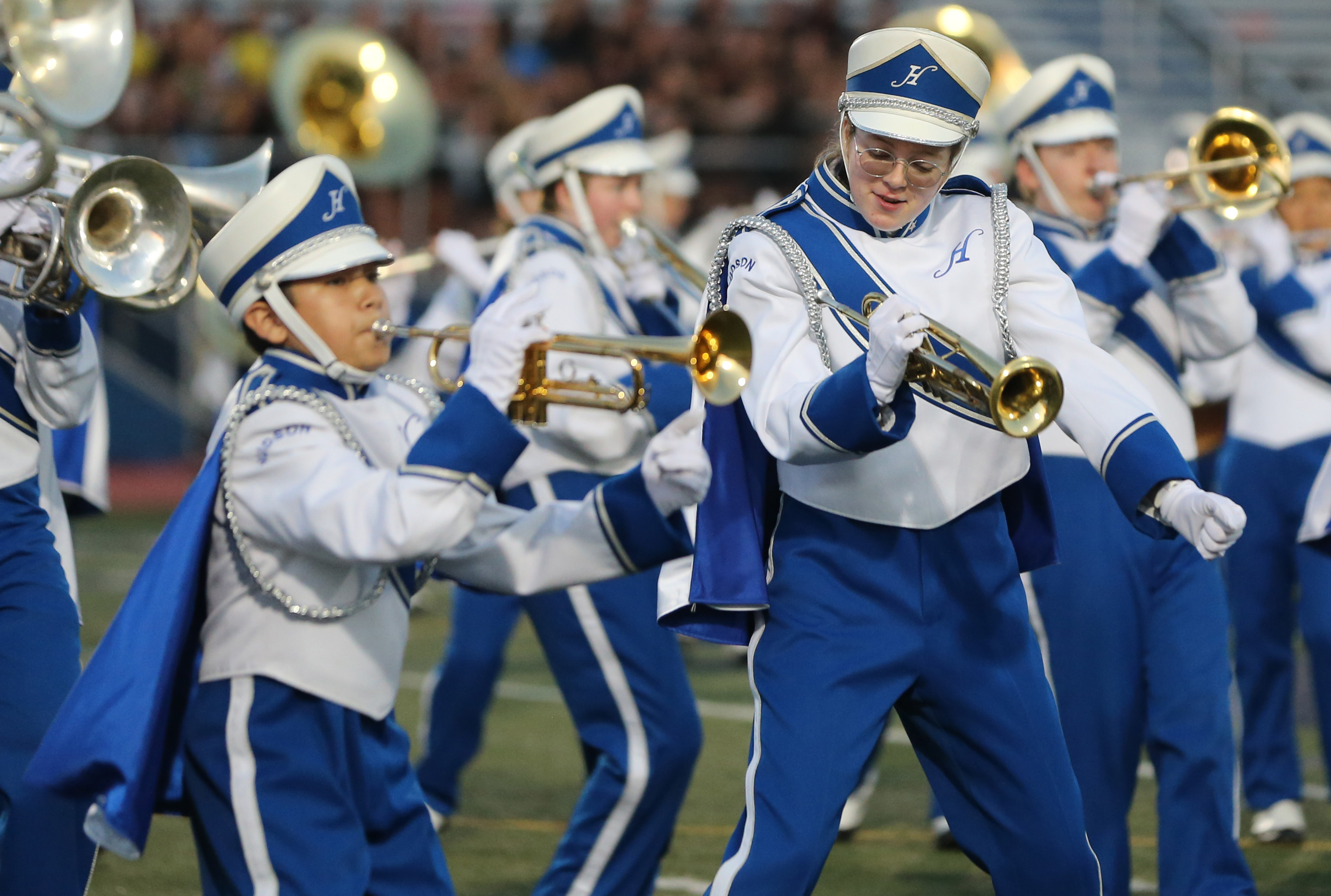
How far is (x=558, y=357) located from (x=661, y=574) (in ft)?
5.27

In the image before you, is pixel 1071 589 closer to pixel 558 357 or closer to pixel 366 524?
pixel 558 357

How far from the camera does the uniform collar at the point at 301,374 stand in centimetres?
340

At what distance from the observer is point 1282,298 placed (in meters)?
5.94

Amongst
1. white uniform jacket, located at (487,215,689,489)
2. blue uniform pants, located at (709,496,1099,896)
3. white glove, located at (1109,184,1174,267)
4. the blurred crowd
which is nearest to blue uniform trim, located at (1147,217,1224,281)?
white glove, located at (1109,184,1174,267)

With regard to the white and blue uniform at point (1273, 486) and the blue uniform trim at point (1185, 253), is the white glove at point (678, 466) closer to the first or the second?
the blue uniform trim at point (1185, 253)

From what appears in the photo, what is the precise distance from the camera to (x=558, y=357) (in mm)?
5098

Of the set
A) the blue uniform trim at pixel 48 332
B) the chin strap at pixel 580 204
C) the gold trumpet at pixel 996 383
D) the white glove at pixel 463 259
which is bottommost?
the white glove at pixel 463 259

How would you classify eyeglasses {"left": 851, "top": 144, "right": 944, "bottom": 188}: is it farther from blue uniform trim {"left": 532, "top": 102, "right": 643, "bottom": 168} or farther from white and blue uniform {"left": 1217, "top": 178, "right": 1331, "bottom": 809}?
white and blue uniform {"left": 1217, "top": 178, "right": 1331, "bottom": 809}

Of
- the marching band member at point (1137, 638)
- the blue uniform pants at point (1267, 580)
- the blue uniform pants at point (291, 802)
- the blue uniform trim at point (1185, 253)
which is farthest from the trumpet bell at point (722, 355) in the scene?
the blue uniform pants at point (1267, 580)

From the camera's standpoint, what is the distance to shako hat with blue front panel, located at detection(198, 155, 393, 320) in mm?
3412

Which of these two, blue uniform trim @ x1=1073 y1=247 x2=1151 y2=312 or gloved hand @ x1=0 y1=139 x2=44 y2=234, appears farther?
blue uniform trim @ x1=1073 y1=247 x2=1151 y2=312

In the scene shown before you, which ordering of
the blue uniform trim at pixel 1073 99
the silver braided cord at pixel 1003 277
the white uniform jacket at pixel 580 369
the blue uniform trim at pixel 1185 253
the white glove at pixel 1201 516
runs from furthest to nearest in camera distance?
the blue uniform trim at pixel 1073 99
the white uniform jacket at pixel 580 369
the blue uniform trim at pixel 1185 253
the silver braided cord at pixel 1003 277
the white glove at pixel 1201 516

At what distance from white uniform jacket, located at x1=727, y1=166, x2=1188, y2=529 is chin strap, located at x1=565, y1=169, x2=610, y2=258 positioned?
217 cm

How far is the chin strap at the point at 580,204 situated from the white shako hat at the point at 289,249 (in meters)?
2.17
